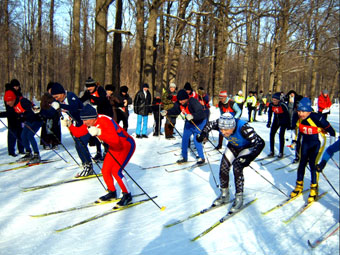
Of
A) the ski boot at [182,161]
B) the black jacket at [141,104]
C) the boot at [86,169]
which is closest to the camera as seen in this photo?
the boot at [86,169]

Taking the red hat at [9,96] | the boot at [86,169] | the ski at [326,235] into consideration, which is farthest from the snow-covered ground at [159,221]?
the red hat at [9,96]

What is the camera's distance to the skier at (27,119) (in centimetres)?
621

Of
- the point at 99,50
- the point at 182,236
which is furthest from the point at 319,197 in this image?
the point at 99,50

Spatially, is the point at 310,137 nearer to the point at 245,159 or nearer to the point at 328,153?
the point at 328,153

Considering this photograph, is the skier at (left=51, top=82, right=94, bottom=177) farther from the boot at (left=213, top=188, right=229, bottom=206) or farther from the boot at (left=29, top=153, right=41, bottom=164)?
the boot at (left=213, top=188, right=229, bottom=206)

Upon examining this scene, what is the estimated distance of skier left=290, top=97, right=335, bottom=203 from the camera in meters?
4.47

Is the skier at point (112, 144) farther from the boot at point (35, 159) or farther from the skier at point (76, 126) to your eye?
the boot at point (35, 159)

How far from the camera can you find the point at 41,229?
3607 millimetres

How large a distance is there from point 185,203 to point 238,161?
46.5 inches

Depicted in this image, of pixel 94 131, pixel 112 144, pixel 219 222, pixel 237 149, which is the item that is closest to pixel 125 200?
pixel 112 144

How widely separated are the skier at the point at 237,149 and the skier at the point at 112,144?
4.68 feet

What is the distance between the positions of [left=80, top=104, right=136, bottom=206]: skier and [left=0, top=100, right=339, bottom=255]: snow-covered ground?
0.94 ft

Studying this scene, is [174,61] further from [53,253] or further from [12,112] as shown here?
[53,253]

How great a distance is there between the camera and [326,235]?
3.48m
